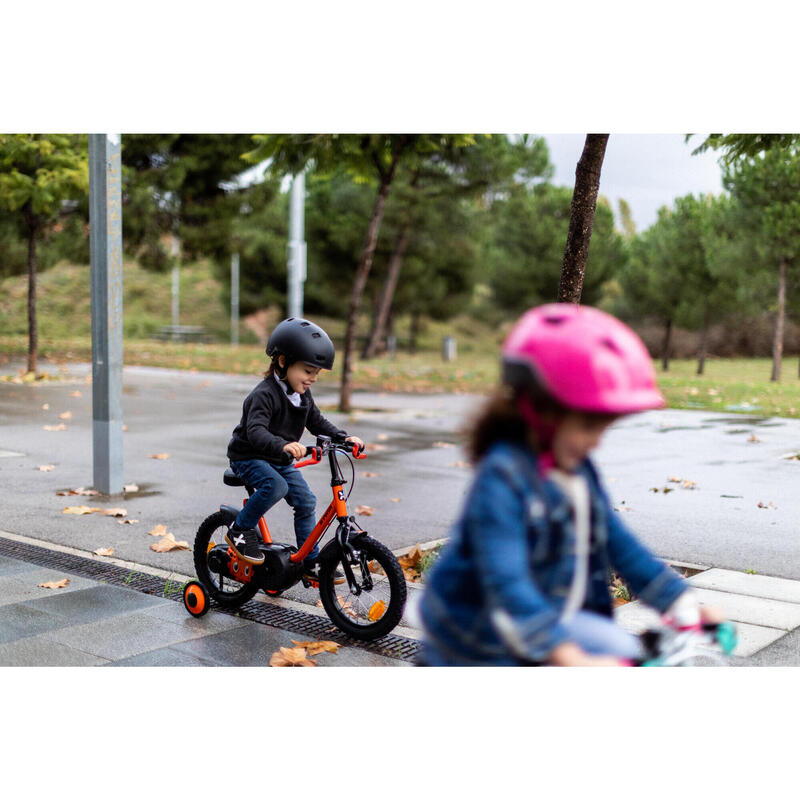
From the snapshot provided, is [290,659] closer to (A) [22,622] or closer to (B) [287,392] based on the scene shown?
(B) [287,392]

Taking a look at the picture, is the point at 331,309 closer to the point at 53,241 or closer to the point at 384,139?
the point at 53,241

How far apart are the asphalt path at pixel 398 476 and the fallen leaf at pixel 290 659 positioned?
1.19 meters

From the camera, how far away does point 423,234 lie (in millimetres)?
29234

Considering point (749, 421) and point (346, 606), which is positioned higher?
point (346, 606)

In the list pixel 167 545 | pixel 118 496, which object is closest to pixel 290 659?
pixel 167 545

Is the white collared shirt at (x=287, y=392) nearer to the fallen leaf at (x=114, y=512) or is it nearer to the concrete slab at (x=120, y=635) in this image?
the concrete slab at (x=120, y=635)

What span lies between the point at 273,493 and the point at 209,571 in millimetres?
819

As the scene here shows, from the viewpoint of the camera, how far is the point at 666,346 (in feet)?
102

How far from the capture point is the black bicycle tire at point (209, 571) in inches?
197

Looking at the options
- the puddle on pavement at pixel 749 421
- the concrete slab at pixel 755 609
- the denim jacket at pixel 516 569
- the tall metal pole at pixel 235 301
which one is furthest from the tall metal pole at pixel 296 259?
the tall metal pole at pixel 235 301

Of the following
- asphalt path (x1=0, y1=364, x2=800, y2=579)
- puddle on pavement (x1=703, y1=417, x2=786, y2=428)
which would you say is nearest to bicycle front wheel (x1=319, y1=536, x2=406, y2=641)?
asphalt path (x1=0, y1=364, x2=800, y2=579)

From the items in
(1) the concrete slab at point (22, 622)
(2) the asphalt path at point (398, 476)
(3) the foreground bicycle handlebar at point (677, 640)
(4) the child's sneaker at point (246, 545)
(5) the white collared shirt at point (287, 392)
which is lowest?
(2) the asphalt path at point (398, 476)

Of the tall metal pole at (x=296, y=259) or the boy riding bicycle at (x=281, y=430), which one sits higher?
the tall metal pole at (x=296, y=259)

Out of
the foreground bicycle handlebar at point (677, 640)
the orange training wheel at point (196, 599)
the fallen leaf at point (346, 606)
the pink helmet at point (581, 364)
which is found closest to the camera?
the pink helmet at point (581, 364)
